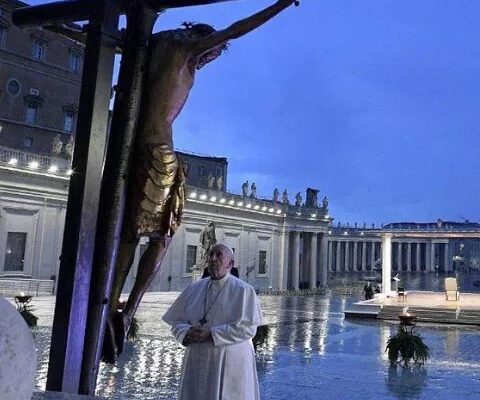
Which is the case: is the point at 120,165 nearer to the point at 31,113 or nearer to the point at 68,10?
the point at 68,10

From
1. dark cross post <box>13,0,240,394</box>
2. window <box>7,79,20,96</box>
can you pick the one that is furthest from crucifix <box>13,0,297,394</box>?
window <box>7,79,20,96</box>

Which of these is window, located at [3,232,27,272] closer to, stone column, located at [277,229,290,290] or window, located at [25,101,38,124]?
window, located at [25,101,38,124]

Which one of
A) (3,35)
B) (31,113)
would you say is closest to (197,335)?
(3,35)

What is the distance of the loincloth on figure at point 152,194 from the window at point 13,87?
44296mm

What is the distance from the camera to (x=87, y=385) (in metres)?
3.47

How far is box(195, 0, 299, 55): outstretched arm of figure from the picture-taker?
351 centimetres

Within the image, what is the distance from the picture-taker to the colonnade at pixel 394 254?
120m

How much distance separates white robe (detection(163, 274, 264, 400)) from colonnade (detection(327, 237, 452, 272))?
108 metres

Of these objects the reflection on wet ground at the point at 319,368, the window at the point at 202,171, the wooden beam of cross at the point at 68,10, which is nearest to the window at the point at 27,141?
the window at the point at 202,171

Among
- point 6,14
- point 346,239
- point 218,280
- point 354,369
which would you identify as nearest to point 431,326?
point 354,369

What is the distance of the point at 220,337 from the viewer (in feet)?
15.2

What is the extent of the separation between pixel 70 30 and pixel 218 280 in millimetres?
2357

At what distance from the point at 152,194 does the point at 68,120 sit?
47.3m

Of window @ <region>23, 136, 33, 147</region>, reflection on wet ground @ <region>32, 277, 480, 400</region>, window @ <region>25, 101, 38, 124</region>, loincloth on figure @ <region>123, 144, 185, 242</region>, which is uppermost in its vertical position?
window @ <region>25, 101, 38, 124</region>
